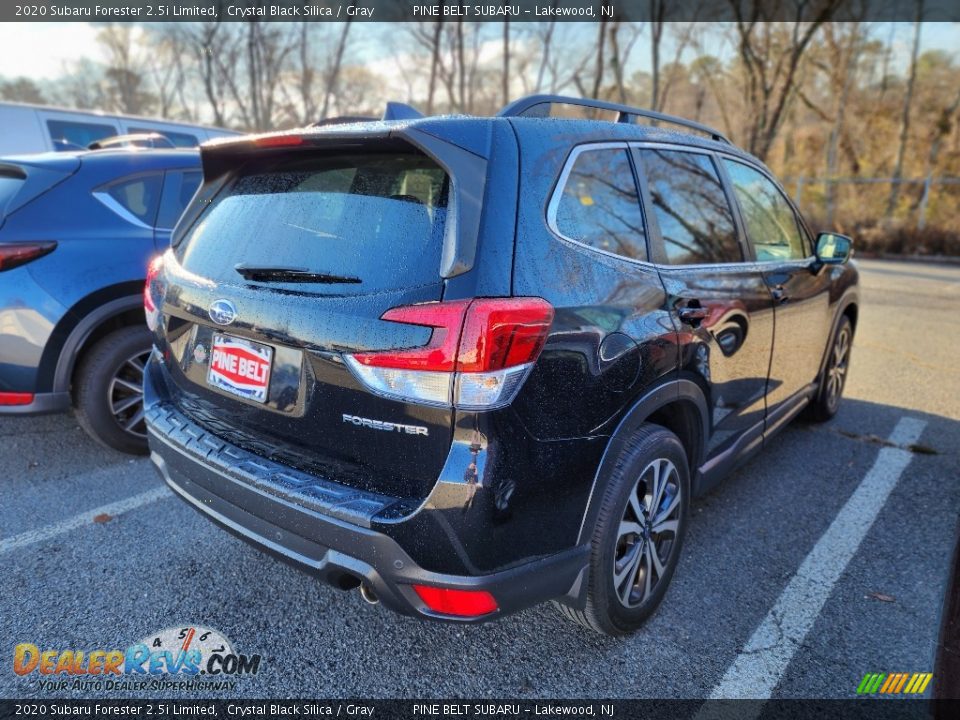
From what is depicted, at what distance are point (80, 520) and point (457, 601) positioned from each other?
233 centimetres

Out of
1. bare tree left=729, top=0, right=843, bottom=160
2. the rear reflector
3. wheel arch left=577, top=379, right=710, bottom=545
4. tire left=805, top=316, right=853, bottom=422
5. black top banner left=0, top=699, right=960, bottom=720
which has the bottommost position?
black top banner left=0, top=699, right=960, bottom=720

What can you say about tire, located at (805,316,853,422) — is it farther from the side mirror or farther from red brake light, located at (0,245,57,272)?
red brake light, located at (0,245,57,272)

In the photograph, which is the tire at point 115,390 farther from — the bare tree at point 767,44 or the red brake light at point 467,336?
the bare tree at point 767,44

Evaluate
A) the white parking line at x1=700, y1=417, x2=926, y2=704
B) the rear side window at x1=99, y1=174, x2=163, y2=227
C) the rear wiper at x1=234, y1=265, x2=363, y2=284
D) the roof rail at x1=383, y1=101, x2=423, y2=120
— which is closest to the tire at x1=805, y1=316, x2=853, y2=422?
the white parking line at x1=700, y1=417, x2=926, y2=704

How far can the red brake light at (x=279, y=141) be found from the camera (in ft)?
7.00

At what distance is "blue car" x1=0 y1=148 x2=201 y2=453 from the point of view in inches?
132

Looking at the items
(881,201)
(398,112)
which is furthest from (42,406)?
(881,201)

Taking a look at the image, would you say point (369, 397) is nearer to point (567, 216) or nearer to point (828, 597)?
point (567, 216)

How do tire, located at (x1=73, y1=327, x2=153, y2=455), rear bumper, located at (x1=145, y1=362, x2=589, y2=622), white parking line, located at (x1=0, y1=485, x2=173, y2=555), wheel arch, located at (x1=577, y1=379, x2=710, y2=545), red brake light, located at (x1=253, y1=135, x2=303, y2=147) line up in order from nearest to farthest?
Answer: rear bumper, located at (x1=145, y1=362, x2=589, y2=622), wheel arch, located at (x1=577, y1=379, x2=710, y2=545), red brake light, located at (x1=253, y1=135, x2=303, y2=147), white parking line, located at (x1=0, y1=485, x2=173, y2=555), tire, located at (x1=73, y1=327, x2=153, y2=455)

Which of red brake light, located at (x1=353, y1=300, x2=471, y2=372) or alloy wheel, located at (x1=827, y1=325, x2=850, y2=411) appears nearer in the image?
red brake light, located at (x1=353, y1=300, x2=471, y2=372)

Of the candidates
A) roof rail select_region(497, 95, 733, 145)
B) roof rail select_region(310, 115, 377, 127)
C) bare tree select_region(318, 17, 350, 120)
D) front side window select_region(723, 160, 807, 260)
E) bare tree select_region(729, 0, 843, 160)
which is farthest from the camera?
bare tree select_region(318, 17, 350, 120)

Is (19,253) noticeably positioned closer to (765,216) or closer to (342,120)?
(342,120)

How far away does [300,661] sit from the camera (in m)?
2.23

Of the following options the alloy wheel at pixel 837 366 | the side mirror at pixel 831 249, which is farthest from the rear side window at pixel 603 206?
the alloy wheel at pixel 837 366
